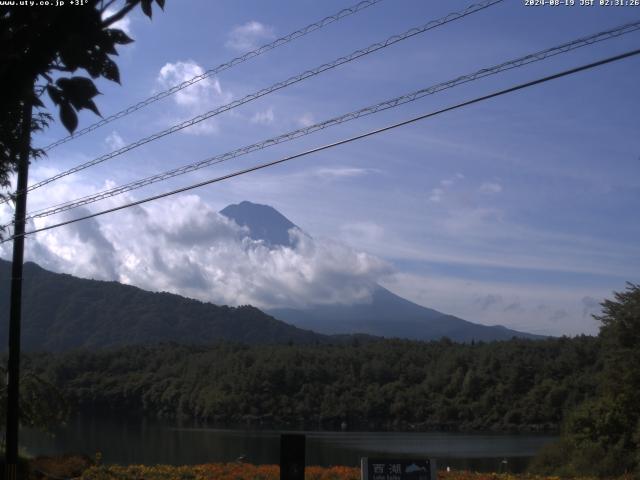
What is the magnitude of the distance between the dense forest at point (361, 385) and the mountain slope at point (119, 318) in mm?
74365

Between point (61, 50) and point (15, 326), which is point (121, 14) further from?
point (15, 326)

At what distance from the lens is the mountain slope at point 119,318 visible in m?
162

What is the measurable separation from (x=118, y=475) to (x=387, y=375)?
6524cm

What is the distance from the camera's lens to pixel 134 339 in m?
167

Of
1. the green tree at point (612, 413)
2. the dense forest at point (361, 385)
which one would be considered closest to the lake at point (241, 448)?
the green tree at point (612, 413)

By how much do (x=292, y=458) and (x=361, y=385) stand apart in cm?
6856

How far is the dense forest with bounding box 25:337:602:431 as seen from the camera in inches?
2650

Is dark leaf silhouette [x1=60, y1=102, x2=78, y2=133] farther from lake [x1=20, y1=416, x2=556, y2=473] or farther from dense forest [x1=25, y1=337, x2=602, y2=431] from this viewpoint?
dense forest [x1=25, y1=337, x2=602, y2=431]

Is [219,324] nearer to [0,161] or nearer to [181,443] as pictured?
[181,443]

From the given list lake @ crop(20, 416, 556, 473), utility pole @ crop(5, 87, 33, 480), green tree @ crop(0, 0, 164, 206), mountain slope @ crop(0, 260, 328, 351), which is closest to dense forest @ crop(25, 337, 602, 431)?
lake @ crop(20, 416, 556, 473)

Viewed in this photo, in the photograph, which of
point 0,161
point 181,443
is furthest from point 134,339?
point 0,161

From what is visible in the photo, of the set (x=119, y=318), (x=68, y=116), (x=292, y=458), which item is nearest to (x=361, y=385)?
(x=292, y=458)

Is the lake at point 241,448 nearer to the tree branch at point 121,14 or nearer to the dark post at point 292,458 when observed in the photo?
the dark post at point 292,458

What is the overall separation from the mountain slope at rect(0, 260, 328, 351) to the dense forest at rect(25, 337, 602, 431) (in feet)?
244
